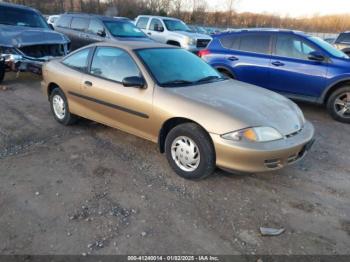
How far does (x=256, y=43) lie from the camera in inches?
277

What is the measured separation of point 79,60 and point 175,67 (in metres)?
1.65

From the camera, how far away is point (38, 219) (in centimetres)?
290

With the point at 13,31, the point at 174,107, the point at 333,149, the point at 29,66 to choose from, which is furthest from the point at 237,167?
the point at 13,31

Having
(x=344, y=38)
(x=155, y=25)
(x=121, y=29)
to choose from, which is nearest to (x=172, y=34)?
(x=155, y=25)

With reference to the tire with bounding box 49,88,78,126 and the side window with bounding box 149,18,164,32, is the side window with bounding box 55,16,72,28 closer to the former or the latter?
the side window with bounding box 149,18,164,32

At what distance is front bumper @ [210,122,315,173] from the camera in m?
3.18

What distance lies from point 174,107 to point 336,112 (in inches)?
165

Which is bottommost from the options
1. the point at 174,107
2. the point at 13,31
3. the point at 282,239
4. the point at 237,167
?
the point at 282,239

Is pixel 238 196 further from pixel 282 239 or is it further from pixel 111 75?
pixel 111 75

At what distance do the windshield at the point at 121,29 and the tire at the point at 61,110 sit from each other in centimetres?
545

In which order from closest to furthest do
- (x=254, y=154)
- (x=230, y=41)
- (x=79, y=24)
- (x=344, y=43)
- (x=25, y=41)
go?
1. (x=254, y=154)
2. (x=230, y=41)
3. (x=25, y=41)
4. (x=79, y=24)
5. (x=344, y=43)

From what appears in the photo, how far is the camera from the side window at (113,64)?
4.07m

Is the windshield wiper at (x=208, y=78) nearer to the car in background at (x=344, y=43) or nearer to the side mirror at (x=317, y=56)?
the side mirror at (x=317, y=56)

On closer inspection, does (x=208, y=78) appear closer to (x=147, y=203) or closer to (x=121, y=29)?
(x=147, y=203)
